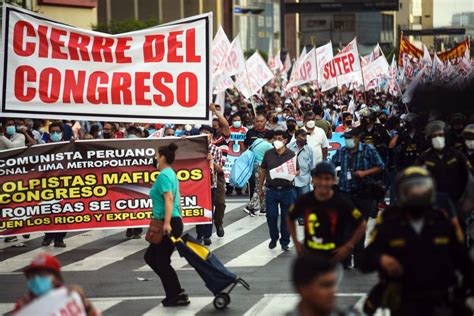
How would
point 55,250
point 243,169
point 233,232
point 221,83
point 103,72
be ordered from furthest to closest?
point 221,83 < point 243,169 < point 233,232 < point 55,250 < point 103,72

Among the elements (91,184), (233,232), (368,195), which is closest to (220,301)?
(368,195)

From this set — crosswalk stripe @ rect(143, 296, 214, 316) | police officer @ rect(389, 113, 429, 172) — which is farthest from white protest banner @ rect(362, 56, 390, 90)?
crosswalk stripe @ rect(143, 296, 214, 316)

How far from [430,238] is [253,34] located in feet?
379

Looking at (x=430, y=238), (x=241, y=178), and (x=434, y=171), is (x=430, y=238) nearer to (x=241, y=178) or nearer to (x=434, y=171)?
(x=434, y=171)

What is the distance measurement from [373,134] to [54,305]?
41.0 ft

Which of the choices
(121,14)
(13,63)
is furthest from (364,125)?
(121,14)

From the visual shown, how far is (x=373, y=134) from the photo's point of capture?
61.1 ft

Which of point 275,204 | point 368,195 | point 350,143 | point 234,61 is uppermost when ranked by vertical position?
point 234,61

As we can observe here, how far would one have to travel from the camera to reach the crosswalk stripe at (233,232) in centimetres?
1547

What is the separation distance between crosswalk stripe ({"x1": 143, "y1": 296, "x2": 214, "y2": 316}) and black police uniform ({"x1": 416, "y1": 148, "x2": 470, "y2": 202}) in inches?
107

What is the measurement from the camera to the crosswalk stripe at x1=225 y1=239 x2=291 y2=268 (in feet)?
49.2

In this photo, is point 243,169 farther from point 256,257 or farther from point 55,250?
point 256,257

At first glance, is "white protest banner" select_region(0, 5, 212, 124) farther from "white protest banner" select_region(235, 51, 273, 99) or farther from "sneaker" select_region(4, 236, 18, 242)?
"white protest banner" select_region(235, 51, 273, 99)

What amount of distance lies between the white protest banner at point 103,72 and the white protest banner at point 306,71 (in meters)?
18.4
